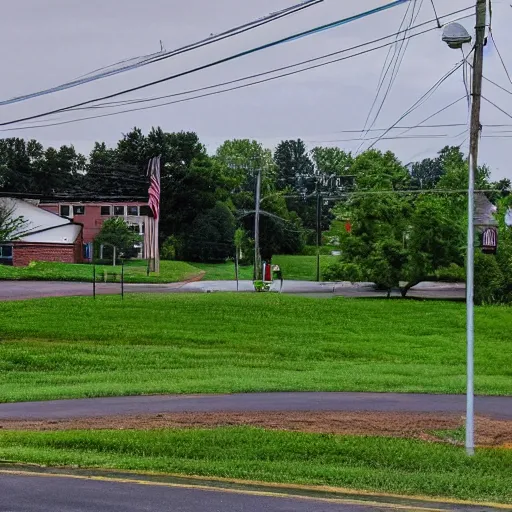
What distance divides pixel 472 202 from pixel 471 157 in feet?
2.97

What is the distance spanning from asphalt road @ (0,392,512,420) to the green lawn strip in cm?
302

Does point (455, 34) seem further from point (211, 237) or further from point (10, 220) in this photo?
point (211, 237)

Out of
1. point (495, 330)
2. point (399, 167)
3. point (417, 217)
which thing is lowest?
point (495, 330)

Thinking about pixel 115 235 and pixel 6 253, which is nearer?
pixel 6 253

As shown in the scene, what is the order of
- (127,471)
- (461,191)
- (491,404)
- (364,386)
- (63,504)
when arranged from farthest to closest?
(461,191)
(364,386)
(491,404)
(127,471)
(63,504)

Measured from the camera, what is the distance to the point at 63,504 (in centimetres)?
818

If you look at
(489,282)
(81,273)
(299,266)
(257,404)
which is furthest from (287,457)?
(299,266)

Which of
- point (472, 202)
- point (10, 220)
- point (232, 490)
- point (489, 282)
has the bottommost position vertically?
point (232, 490)

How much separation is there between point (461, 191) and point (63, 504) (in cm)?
3738

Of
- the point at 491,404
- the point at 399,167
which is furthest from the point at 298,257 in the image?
the point at 491,404

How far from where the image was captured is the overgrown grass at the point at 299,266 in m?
74.1

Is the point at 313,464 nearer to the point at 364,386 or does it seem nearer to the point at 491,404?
the point at 491,404

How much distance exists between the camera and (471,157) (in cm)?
1167

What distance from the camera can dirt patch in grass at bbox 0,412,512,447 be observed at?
13.1 meters
